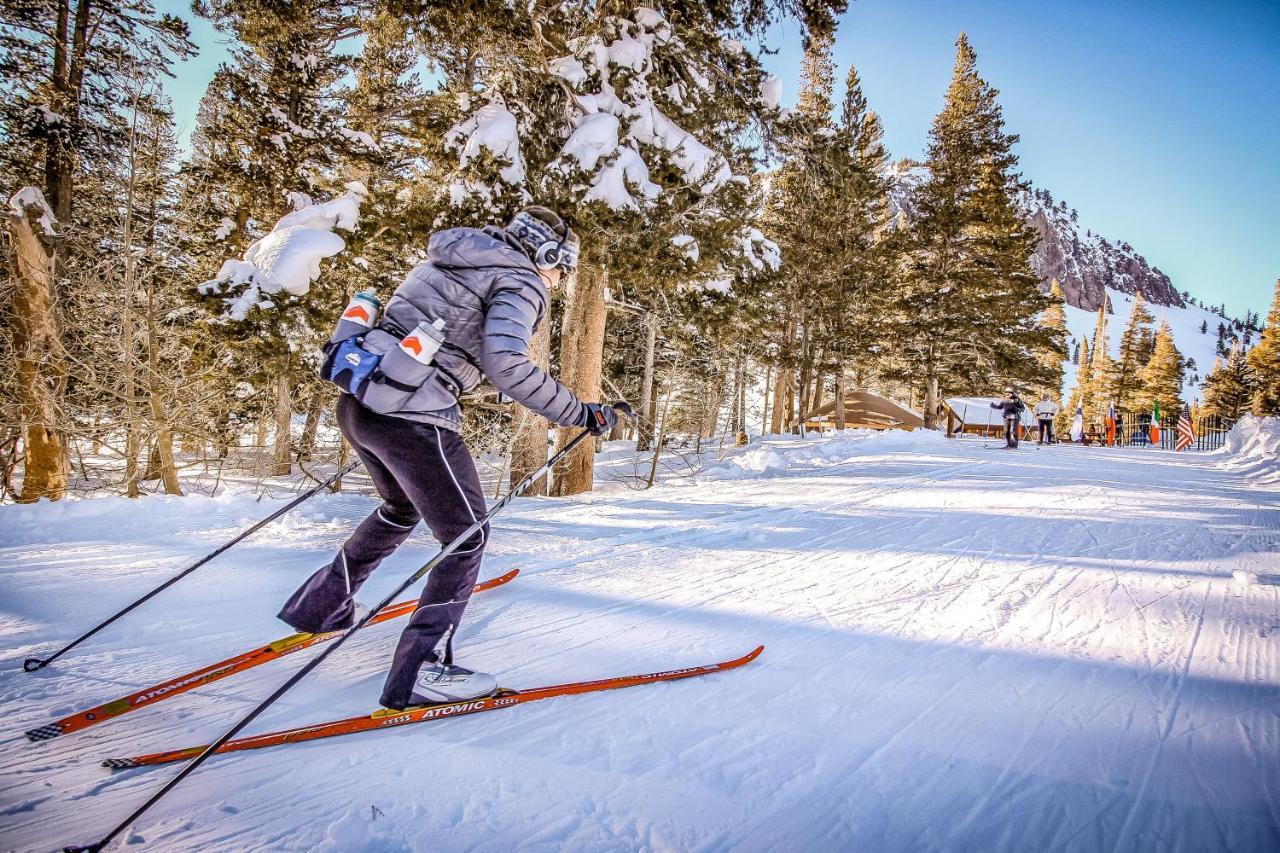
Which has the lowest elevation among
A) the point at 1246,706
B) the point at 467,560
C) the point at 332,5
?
the point at 1246,706

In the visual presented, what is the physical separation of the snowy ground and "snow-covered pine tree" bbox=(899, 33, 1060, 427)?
21.3 meters

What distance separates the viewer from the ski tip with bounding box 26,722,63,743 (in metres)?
1.96

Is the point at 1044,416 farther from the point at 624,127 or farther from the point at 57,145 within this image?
the point at 57,145

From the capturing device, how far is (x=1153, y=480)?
8.67m

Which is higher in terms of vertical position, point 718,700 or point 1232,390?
point 1232,390

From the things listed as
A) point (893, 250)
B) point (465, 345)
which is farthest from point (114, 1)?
point (893, 250)

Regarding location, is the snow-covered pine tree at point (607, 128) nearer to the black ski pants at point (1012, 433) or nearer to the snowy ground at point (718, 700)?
the snowy ground at point (718, 700)

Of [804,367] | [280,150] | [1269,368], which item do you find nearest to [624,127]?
[280,150]

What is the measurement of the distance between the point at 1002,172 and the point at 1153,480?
22157 mm

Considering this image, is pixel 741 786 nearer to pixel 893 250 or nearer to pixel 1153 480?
pixel 1153 480

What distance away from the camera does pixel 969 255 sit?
78.3 ft

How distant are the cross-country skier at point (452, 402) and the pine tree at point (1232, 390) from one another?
5597 centimetres

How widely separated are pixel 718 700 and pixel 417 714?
1.20m

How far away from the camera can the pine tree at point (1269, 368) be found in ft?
113
